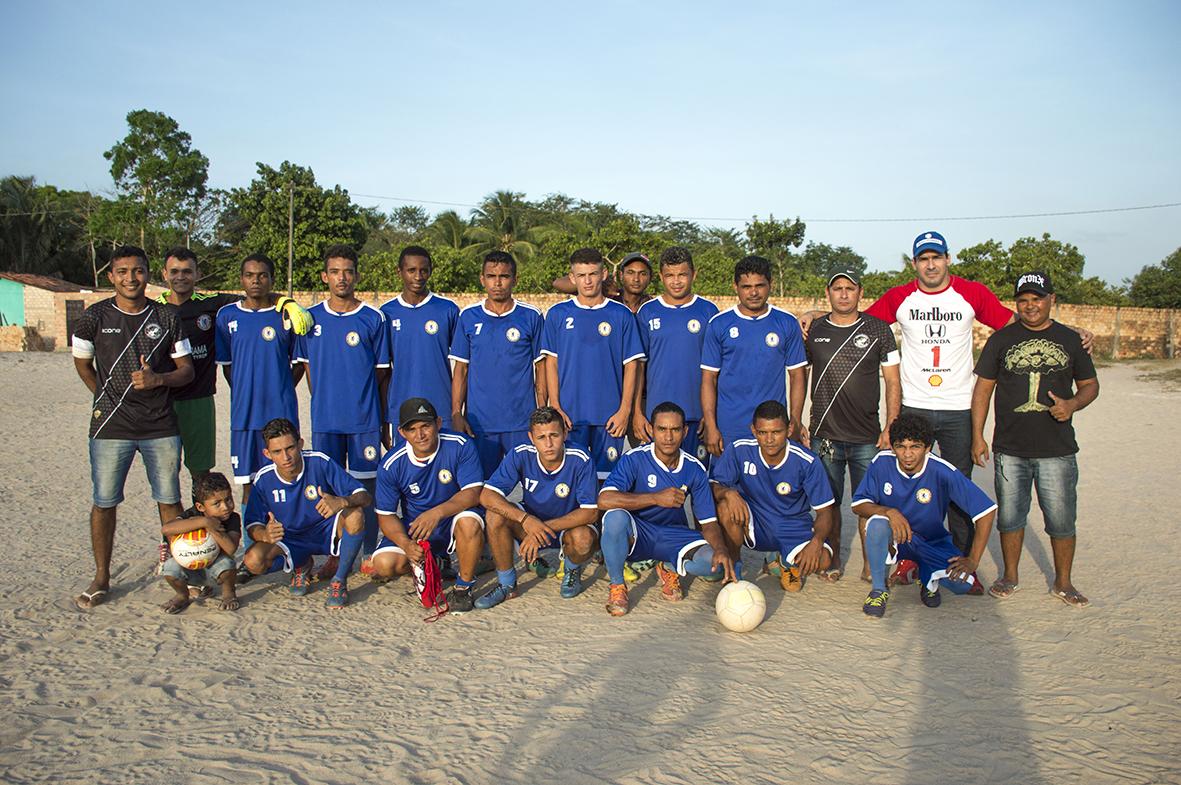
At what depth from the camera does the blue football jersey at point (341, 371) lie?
613 centimetres

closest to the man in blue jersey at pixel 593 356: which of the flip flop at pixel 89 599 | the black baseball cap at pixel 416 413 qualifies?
the black baseball cap at pixel 416 413

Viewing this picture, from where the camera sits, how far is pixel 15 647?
15.1 feet

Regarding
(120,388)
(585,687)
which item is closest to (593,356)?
(585,687)

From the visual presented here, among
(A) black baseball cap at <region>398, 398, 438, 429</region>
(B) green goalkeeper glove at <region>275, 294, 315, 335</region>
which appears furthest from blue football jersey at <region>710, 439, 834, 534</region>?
(B) green goalkeeper glove at <region>275, 294, 315, 335</region>

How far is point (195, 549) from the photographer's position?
5254 millimetres

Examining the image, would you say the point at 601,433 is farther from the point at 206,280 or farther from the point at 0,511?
the point at 206,280

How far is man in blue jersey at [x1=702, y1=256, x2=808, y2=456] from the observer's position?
20.0 feet

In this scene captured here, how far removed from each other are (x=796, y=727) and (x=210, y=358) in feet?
16.0

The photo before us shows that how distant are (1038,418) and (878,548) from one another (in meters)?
1.41

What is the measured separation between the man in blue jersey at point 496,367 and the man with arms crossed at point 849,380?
6.94ft

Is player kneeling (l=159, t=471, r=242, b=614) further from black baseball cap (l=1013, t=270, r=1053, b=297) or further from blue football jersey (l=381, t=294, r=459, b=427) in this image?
black baseball cap (l=1013, t=270, r=1053, b=297)

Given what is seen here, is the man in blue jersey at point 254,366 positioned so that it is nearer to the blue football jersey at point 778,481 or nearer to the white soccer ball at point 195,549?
the white soccer ball at point 195,549

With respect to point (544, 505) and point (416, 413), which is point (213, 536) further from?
point (544, 505)

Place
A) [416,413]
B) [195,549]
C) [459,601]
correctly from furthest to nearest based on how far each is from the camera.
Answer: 1. [416,413]
2. [459,601]
3. [195,549]
